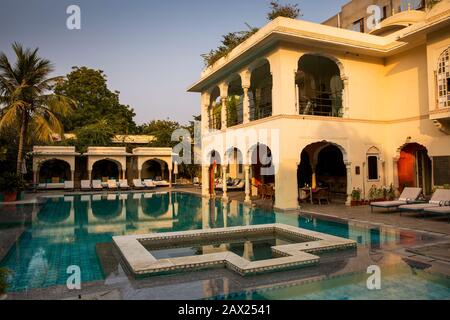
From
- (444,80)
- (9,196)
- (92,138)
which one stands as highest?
(92,138)

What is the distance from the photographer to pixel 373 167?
15.9m

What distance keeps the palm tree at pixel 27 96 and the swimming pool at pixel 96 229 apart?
491cm

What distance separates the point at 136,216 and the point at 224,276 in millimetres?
9153

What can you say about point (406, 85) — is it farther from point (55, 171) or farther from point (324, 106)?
point (55, 171)

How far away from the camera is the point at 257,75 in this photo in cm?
1958

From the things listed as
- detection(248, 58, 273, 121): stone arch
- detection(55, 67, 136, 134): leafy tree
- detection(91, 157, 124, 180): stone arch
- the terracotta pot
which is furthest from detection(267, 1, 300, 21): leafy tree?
detection(55, 67, 136, 134): leafy tree

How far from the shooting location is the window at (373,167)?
51.8 feet

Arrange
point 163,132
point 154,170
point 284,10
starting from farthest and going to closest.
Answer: point 154,170
point 163,132
point 284,10

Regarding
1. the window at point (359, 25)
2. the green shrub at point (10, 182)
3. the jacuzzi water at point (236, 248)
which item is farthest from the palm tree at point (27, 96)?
the window at point (359, 25)

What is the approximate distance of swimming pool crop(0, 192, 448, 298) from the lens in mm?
6578

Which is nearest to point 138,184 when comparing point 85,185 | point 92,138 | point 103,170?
point 85,185

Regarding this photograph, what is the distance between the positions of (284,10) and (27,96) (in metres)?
14.1

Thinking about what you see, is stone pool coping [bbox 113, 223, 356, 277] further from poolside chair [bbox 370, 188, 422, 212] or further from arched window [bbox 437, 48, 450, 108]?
arched window [bbox 437, 48, 450, 108]
